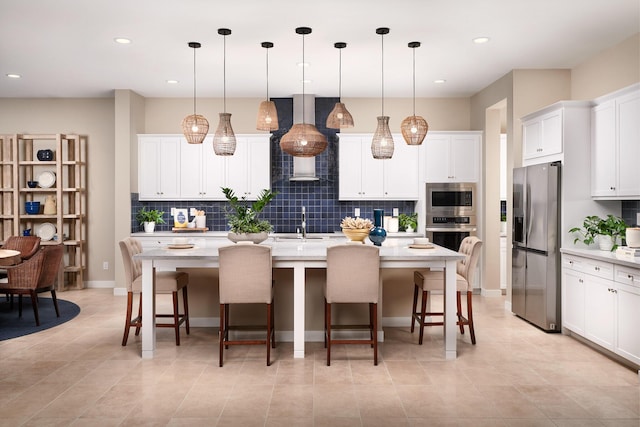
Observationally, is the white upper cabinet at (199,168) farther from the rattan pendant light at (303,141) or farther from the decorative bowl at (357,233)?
the decorative bowl at (357,233)

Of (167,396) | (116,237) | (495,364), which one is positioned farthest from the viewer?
(116,237)

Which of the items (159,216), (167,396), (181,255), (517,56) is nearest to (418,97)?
(517,56)

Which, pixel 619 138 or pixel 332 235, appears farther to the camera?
pixel 332 235

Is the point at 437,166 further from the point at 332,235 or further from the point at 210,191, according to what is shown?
the point at 210,191

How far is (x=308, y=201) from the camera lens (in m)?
7.52

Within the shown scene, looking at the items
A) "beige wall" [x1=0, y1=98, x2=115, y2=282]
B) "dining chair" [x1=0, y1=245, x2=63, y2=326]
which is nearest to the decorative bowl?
"dining chair" [x1=0, y1=245, x2=63, y2=326]

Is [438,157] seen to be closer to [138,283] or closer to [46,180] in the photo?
[138,283]

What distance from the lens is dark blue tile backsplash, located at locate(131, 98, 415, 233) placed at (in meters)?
7.47

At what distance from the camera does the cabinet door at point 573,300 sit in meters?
4.55

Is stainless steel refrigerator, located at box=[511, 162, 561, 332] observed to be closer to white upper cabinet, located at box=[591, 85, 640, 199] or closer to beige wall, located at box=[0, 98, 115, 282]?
white upper cabinet, located at box=[591, 85, 640, 199]

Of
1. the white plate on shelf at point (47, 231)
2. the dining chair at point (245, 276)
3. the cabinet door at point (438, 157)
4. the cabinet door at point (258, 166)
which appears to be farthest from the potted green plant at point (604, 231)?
the white plate on shelf at point (47, 231)

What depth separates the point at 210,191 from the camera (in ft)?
23.9

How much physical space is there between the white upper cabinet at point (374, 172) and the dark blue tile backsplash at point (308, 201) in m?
0.31

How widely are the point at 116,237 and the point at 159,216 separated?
668 millimetres
